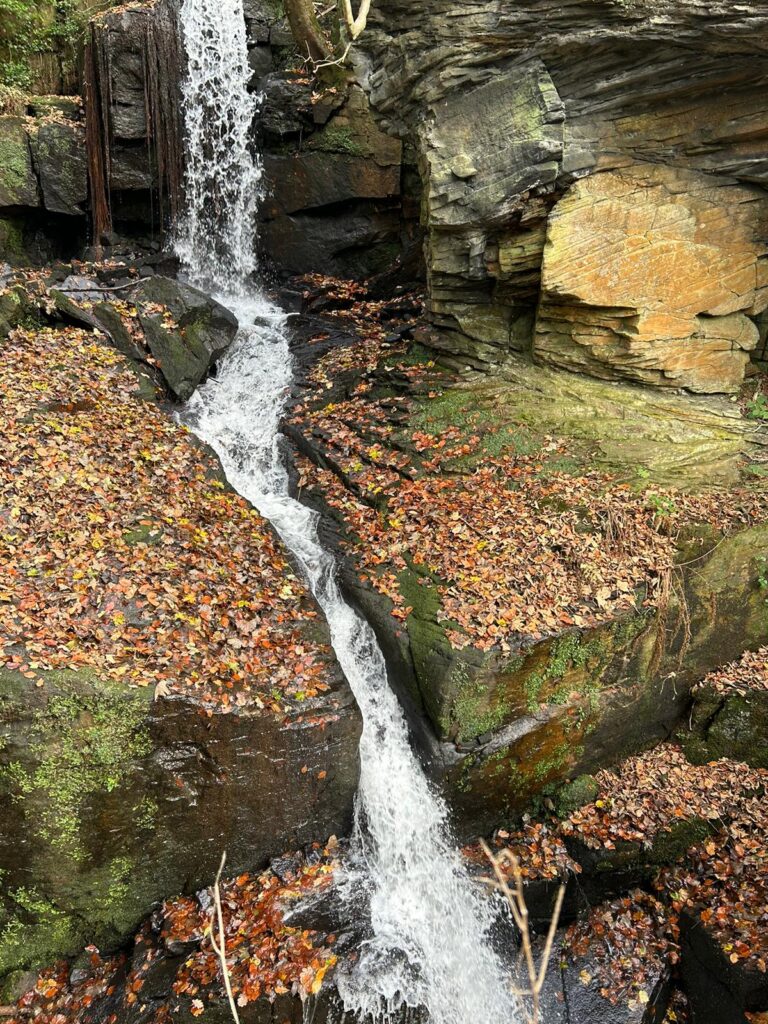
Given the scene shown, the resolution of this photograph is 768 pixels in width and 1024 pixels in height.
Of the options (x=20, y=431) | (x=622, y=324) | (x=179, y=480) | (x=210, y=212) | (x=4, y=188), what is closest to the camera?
(x=20, y=431)

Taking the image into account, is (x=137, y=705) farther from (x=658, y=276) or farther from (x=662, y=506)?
(x=658, y=276)

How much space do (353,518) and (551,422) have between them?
3160 millimetres

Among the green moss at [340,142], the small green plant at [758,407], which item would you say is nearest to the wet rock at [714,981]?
the small green plant at [758,407]

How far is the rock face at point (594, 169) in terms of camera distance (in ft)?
27.1

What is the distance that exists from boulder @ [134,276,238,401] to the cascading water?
34cm

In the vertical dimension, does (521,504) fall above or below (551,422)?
below

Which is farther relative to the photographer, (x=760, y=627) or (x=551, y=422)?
(x=551, y=422)

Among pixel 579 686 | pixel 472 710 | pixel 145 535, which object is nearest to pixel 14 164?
pixel 145 535

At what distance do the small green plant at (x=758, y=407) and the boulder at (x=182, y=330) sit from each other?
871 centimetres

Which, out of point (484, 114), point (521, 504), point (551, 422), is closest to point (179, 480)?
point (521, 504)

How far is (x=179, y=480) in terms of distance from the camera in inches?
352

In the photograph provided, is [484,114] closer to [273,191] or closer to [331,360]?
[331,360]

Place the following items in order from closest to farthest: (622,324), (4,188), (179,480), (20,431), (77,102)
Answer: (20,431), (179,480), (622,324), (4,188), (77,102)

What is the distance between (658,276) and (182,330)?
7724 mm
